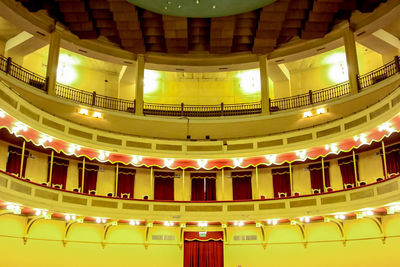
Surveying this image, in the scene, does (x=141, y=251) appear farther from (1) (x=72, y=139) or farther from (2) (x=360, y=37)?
(2) (x=360, y=37)

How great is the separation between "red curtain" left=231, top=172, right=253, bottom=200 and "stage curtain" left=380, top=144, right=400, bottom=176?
6.05 metres

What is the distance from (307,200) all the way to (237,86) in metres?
10.9

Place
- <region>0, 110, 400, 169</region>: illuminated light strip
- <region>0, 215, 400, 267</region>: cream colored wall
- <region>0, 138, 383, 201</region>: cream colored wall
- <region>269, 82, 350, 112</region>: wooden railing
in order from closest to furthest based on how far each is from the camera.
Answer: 1. <region>0, 110, 400, 169</region>: illuminated light strip
2. <region>0, 215, 400, 267</region>: cream colored wall
3. <region>0, 138, 383, 201</region>: cream colored wall
4. <region>269, 82, 350, 112</region>: wooden railing

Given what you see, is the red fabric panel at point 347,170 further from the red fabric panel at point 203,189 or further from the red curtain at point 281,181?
the red fabric panel at point 203,189

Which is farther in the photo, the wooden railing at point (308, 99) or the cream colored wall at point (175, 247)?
the wooden railing at point (308, 99)

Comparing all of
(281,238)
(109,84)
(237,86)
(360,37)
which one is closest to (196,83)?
(237,86)

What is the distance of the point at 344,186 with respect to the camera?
57.2 feet

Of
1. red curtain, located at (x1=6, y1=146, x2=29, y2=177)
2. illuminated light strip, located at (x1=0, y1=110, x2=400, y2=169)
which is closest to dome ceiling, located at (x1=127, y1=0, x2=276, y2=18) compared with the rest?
illuminated light strip, located at (x1=0, y1=110, x2=400, y2=169)

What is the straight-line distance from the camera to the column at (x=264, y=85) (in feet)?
67.2

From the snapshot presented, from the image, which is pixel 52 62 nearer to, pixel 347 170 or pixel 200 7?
pixel 200 7

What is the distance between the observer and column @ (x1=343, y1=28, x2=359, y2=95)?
18.6 meters

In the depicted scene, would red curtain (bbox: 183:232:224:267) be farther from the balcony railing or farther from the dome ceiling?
the dome ceiling

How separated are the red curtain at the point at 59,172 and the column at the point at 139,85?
4.40 m

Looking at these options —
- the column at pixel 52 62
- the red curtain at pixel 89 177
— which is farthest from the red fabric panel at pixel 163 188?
the column at pixel 52 62
